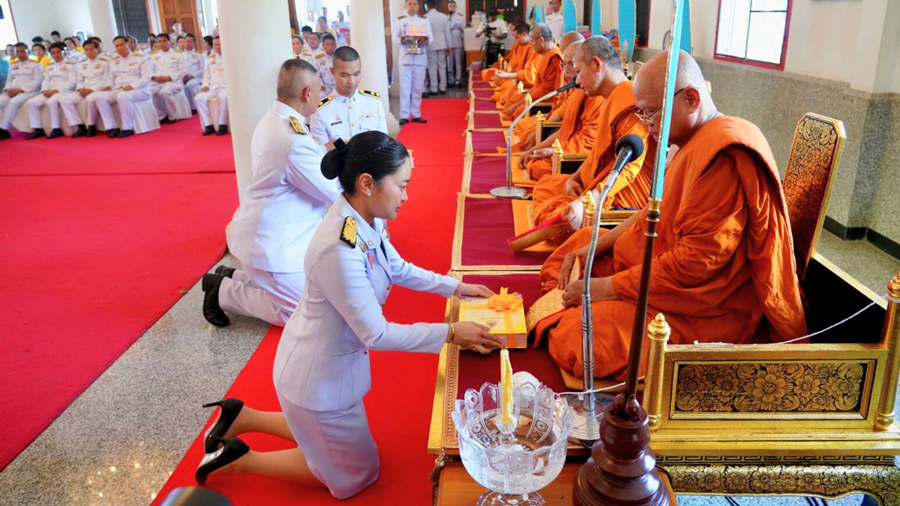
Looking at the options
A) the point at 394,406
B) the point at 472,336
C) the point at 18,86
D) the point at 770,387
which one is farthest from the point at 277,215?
the point at 18,86

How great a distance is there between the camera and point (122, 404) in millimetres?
2654

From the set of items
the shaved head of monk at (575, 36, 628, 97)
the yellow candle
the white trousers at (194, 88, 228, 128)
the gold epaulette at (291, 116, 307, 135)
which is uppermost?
the shaved head of monk at (575, 36, 628, 97)

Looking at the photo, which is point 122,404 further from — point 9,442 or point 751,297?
point 751,297

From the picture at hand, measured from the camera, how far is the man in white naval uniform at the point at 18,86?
30.7 feet

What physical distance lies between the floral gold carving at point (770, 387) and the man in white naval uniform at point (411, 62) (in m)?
7.83

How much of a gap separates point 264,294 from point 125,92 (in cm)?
749

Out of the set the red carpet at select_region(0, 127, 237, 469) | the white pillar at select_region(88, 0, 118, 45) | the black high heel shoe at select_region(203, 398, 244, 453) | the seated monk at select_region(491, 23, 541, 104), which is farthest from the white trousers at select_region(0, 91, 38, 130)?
the black high heel shoe at select_region(203, 398, 244, 453)

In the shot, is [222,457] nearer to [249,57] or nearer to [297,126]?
[297,126]

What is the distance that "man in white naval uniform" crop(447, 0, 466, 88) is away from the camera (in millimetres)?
13414

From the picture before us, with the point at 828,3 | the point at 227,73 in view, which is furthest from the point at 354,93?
the point at 828,3

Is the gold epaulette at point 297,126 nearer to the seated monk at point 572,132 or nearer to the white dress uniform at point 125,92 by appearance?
the seated monk at point 572,132

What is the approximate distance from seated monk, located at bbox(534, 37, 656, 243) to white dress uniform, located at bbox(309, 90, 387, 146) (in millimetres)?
1341

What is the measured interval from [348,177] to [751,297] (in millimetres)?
1168

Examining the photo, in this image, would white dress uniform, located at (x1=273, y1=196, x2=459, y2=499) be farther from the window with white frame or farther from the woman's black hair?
the window with white frame
